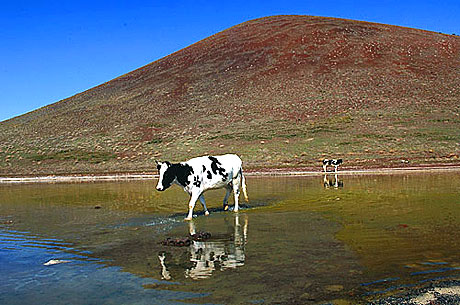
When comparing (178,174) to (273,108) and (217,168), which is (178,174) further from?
(273,108)

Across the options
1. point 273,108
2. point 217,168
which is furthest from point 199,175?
point 273,108

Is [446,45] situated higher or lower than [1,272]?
higher

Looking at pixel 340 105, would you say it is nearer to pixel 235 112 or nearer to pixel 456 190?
pixel 235 112

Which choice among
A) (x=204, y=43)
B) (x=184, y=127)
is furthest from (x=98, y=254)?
(x=204, y=43)

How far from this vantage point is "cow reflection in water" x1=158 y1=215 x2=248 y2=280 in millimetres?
8507

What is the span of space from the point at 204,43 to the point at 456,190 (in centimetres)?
9807

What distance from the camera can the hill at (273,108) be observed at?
52156mm

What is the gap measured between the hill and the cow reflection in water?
33.3m

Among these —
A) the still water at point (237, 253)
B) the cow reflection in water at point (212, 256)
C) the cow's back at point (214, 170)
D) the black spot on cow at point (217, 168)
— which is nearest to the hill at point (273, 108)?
the cow's back at point (214, 170)

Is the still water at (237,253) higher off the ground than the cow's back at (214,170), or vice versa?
the cow's back at (214,170)

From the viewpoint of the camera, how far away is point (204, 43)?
112750mm

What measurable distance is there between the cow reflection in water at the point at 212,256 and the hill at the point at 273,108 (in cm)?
3332

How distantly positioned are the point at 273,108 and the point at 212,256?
60.5 metres

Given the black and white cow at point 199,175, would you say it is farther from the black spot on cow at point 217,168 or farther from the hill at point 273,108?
the hill at point 273,108
